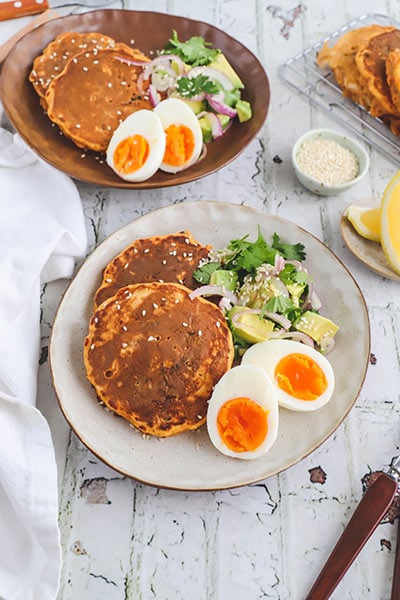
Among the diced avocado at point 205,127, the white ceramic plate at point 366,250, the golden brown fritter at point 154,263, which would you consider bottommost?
the white ceramic plate at point 366,250

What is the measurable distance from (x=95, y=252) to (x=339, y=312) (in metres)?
0.88

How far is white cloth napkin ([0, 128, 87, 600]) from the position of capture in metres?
1.98

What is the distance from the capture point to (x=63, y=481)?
2.17 m

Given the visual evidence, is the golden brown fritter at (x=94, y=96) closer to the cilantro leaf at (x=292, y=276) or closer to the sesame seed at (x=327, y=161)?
the sesame seed at (x=327, y=161)

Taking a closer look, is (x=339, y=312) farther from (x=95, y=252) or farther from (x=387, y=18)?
(x=387, y=18)


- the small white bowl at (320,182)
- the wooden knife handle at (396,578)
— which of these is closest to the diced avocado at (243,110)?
the small white bowl at (320,182)

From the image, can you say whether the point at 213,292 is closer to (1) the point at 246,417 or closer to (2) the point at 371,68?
(1) the point at 246,417

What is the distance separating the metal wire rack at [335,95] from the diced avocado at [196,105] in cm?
61

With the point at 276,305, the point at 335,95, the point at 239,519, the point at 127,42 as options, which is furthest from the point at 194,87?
the point at 239,519

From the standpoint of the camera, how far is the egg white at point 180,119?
275 centimetres

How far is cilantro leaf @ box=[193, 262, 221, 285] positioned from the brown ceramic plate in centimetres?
44

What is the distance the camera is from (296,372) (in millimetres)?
2178

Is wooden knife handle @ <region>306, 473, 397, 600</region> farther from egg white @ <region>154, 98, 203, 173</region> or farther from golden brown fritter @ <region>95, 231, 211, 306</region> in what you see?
egg white @ <region>154, 98, 203, 173</region>

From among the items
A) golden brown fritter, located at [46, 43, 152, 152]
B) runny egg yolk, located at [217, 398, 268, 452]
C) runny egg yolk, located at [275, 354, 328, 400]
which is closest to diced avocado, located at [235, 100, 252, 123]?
golden brown fritter, located at [46, 43, 152, 152]
